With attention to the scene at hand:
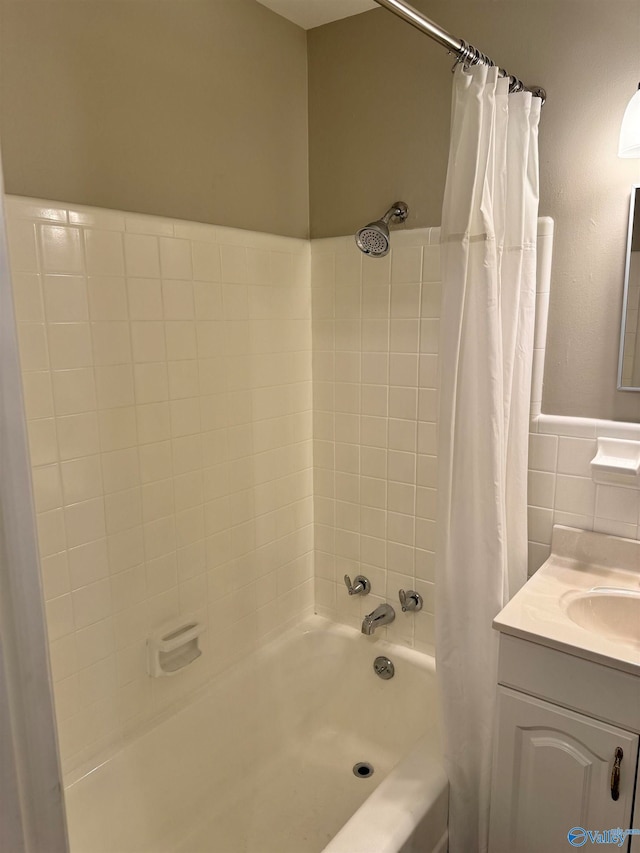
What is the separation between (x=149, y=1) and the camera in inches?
60.0

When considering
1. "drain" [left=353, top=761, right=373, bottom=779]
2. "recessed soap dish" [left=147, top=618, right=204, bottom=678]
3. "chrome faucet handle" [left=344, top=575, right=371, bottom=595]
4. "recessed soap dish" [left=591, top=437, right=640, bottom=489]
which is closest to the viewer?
"recessed soap dish" [left=591, top=437, right=640, bottom=489]

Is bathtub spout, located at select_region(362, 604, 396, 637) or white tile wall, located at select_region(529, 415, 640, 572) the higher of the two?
white tile wall, located at select_region(529, 415, 640, 572)

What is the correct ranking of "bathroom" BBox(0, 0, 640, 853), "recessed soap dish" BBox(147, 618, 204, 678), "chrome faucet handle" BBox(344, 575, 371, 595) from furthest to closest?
"chrome faucet handle" BBox(344, 575, 371, 595)
"recessed soap dish" BBox(147, 618, 204, 678)
"bathroom" BBox(0, 0, 640, 853)

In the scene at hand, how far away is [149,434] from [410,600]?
1.03 metres

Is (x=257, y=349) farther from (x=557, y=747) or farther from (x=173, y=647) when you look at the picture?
(x=557, y=747)

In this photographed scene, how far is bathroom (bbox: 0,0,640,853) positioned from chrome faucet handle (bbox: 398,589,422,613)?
5 centimetres

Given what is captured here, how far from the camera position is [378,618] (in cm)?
205

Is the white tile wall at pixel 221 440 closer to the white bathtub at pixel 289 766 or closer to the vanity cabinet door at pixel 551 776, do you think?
the white bathtub at pixel 289 766

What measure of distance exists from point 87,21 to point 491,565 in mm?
1610

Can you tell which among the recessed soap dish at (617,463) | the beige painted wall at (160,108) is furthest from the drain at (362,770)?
the beige painted wall at (160,108)

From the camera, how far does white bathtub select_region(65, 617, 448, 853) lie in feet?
4.92

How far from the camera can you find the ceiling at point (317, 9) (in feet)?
6.01

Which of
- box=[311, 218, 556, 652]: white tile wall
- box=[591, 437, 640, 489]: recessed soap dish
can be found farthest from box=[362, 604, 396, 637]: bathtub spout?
box=[591, 437, 640, 489]: recessed soap dish

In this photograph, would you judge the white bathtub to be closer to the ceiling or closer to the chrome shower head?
the chrome shower head
